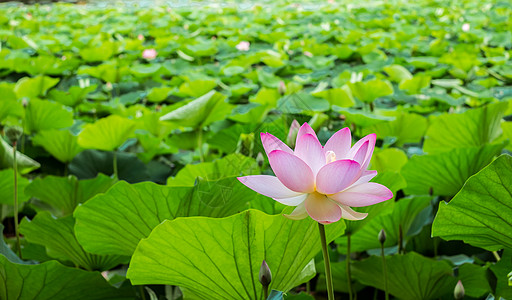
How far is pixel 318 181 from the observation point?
421mm

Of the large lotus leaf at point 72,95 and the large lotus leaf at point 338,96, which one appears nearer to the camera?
the large lotus leaf at point 338,96

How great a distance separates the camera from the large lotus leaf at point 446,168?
0.83 metres

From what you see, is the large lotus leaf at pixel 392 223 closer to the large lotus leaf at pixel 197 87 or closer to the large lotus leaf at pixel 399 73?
the large lotus leaf at pixel 197 87

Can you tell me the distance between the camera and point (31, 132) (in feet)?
4.66

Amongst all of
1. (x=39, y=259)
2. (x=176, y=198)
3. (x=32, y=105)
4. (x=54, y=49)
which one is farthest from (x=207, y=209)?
(x=54, y=49)

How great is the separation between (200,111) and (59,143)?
1.45ft

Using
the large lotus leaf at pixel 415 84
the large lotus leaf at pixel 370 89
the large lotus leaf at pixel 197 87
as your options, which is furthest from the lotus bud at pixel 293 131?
the large lotus leaf at pixel 415 84

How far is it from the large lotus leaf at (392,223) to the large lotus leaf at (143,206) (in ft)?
0.82

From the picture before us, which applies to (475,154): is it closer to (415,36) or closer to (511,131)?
(511,131)

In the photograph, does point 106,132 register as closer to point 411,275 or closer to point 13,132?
point 13,132

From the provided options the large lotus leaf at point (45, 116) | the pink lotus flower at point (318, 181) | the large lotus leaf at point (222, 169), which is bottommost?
the large lotus leaf at point (45, 116)

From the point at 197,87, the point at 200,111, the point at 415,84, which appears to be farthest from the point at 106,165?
the point at 415,84

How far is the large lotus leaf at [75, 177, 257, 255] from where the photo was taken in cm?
64

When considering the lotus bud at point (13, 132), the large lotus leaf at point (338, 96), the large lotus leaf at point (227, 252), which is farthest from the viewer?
the large lotus leaf at point (338, 96)
